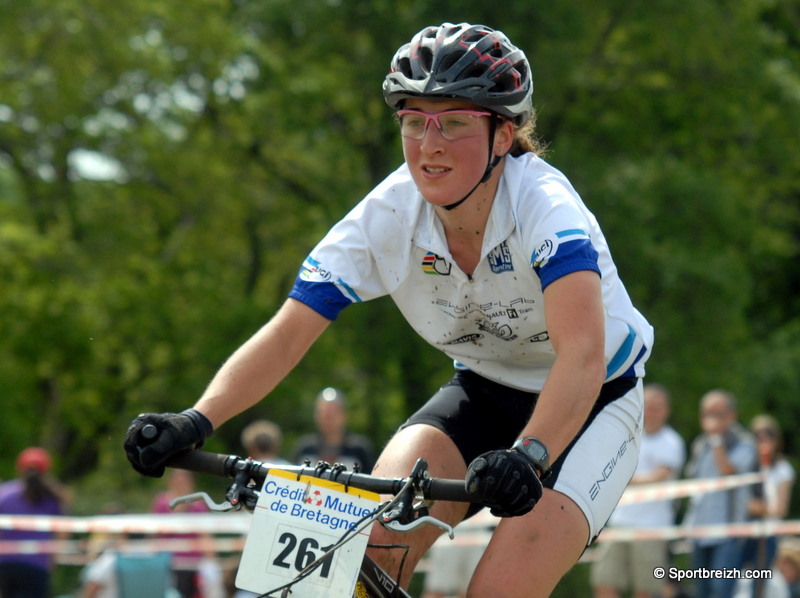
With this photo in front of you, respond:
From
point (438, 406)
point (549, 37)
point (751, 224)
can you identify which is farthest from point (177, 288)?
point (438, 406)

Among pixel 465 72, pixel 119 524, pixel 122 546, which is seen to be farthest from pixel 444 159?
pixel 122 546

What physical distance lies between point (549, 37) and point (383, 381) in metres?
6.83

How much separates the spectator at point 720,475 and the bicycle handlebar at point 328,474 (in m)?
6.52

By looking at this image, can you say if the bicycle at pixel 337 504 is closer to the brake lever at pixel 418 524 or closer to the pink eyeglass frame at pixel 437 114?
the brake lever at pixel 418 524

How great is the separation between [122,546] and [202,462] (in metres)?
7.23

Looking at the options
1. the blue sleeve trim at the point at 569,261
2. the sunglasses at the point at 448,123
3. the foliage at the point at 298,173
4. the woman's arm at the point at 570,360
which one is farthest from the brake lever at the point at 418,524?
the foliage at the point at 298,173

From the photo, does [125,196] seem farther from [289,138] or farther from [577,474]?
[577,474]

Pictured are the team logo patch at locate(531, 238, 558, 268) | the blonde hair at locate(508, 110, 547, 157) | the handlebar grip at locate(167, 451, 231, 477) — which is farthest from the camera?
the blonde hair at locate(508, 110, 547, 157)

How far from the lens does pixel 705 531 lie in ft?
31.6

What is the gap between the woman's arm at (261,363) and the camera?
4012 millimetres

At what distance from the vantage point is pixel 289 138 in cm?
2409

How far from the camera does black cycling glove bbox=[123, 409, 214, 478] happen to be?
3.71 metres

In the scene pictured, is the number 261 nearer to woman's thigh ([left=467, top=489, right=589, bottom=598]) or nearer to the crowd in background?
woman's thigh ([left=467, top=489, right=589, bottom=598])

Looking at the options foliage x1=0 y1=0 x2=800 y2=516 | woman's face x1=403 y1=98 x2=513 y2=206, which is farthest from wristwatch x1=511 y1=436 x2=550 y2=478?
foliage x1=0 y1=0 x2=800 y2=516
